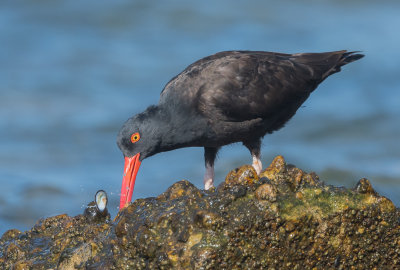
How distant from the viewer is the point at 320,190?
15.9 ft

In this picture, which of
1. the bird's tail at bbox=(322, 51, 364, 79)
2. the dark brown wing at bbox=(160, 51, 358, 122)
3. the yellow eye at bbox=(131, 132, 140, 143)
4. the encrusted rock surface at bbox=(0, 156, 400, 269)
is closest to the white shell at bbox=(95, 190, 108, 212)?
the encrusted rock surface at bbox=(0, 156, 400, 269)

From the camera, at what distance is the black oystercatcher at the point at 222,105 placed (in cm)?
712

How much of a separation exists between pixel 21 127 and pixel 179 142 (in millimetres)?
6140

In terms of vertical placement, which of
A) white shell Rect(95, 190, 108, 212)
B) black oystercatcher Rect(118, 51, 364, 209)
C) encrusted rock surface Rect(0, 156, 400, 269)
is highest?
black oystercatcher Rect(118, 51, 364, 209)

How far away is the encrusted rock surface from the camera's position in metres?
4.54

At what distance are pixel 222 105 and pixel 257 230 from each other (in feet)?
9.46

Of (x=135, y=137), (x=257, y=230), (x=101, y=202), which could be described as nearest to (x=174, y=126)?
(x=135, y=137)

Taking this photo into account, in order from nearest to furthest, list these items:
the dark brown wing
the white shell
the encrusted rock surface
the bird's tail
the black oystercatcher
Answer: the encrusted rock surface < the white shell < the black oystercatcher < the dark brown wing < the bird's tail

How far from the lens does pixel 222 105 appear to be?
287 inches

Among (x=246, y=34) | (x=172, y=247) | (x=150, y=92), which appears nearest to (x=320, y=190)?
(x=172, y=247)

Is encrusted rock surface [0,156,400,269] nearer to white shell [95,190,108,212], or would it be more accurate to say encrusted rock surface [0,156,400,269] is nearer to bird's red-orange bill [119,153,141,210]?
white shell [95,190,108,212]

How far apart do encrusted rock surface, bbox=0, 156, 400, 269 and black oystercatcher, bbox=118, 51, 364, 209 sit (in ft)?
6.76

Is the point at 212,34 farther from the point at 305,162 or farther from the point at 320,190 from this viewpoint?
the point at 320,190

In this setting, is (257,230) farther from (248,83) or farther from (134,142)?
(248,83)
